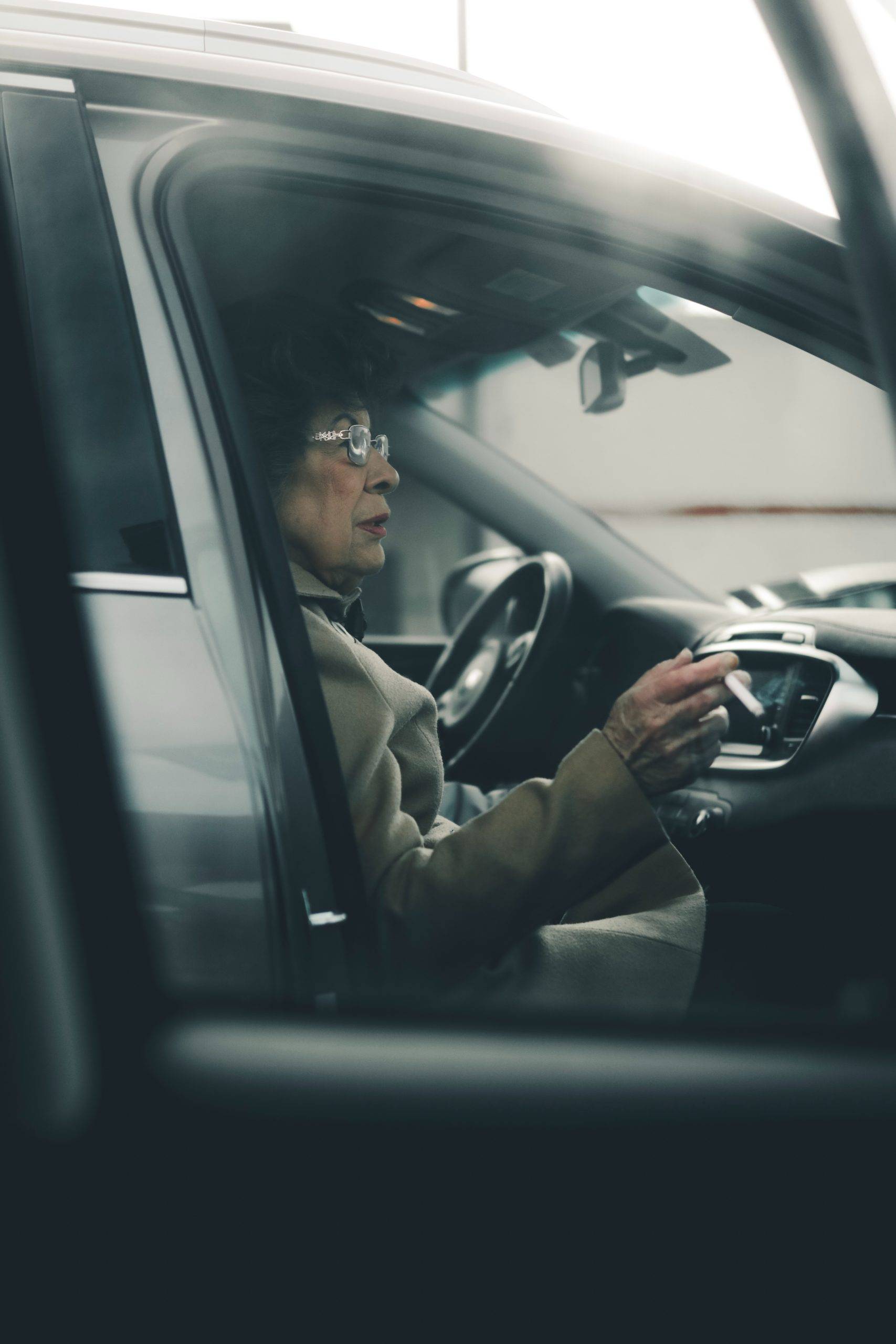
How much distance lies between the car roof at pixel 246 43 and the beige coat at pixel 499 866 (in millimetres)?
591

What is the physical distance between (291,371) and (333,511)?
0.69 ft

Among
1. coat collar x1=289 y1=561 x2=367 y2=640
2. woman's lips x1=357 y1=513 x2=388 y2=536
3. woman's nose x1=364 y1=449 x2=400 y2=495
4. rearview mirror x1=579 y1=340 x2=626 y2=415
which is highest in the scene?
rearview mirror x1=579 y1=340 x2=626 y2=415

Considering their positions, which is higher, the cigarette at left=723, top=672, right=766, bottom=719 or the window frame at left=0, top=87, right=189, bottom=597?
the window frame at left=0, top=87, right=189, bottom=597

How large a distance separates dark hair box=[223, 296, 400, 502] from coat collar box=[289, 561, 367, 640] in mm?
160

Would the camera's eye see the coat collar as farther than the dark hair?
No

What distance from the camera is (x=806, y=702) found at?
1.96 metres

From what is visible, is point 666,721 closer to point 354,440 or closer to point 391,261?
point 354,440

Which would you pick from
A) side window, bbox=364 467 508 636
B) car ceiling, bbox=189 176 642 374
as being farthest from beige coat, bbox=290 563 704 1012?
side window, bbox=364 467 508 636

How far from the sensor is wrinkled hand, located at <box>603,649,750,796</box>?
4.18 feet

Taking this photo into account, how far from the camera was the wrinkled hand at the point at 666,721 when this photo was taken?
4.18 ft

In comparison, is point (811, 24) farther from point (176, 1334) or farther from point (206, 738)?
point (176, 1334)

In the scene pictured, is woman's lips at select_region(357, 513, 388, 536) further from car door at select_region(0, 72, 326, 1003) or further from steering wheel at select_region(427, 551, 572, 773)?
steering wheel at select_region(427, 551, 572, 773)

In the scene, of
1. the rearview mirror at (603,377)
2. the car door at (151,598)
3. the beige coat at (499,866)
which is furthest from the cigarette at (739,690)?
the rearview mirror at (603,377)

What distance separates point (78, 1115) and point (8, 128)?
0.86m
